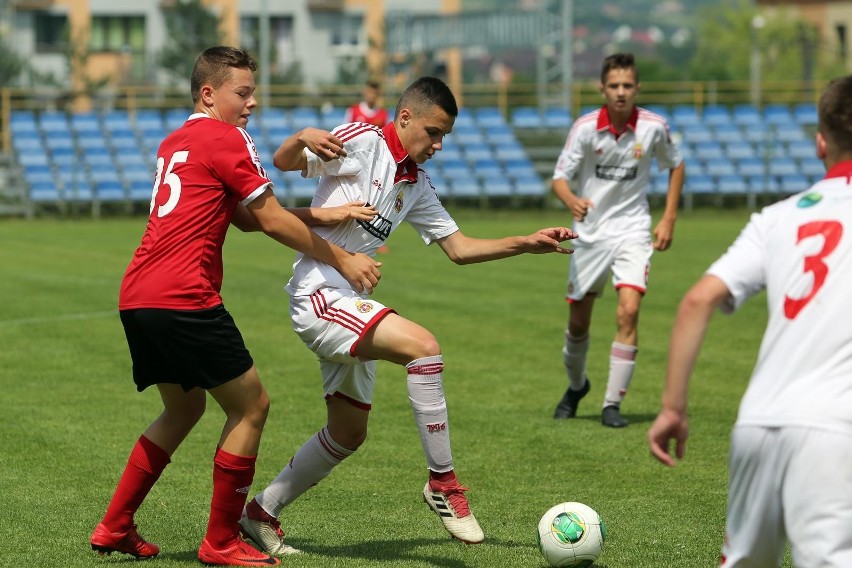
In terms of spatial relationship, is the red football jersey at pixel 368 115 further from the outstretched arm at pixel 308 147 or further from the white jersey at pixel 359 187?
the outstretched arm at pixel 308 147

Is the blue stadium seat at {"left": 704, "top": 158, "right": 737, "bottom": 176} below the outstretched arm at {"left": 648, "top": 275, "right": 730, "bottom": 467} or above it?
below

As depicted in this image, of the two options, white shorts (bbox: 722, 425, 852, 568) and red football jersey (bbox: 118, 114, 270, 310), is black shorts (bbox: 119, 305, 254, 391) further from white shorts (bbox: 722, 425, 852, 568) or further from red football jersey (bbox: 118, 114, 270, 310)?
white shorts (bbox: 722, 425, 852, 568)

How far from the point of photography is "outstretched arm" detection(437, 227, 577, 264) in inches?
226

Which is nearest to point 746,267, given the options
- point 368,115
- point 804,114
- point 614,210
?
point 614,210

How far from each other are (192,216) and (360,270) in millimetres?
756

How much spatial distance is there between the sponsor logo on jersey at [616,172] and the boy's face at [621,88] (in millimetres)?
426

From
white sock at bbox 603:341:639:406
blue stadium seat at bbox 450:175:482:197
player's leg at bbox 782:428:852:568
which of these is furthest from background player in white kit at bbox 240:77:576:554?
blue stadium seat at bbox 450:175:482:197

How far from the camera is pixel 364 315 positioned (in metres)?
5.42

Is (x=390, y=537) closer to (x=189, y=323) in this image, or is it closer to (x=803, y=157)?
(x=189, y=323)

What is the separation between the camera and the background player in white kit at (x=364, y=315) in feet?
17.7

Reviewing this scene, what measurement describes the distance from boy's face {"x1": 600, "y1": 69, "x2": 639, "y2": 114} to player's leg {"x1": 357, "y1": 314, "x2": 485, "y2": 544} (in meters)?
4.04

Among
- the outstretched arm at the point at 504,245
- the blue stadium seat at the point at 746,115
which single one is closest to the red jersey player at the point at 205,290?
the outstretched arm at the point at 504,245

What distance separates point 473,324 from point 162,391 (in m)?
7.77

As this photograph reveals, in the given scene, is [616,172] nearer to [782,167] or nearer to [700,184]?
[700,184]
